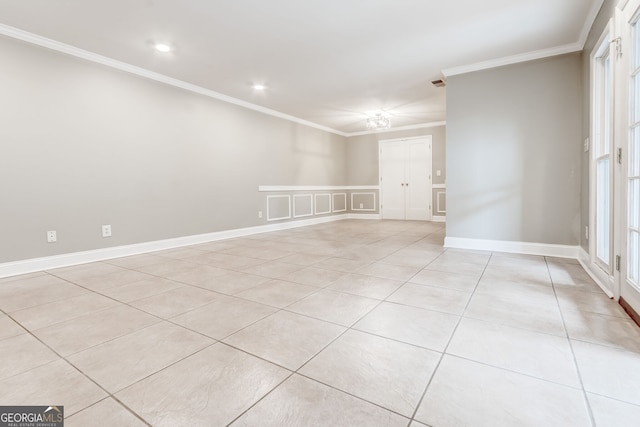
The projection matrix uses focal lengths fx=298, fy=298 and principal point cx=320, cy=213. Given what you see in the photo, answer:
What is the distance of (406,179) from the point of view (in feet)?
24.5

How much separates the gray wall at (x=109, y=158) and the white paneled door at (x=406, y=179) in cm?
365

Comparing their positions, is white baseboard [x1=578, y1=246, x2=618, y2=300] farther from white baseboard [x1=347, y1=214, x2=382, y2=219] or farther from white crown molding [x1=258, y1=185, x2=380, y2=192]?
white baseboard [x1=347, y1=214, x2=382, y2=219]

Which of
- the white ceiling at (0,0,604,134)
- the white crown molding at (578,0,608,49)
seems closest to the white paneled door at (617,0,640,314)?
the white crown molding at (578,0,608,49)

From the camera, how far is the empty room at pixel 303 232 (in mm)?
1161

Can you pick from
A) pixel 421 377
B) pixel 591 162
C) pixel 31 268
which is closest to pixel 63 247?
pixel 31 268

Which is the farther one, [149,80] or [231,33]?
[149,80]

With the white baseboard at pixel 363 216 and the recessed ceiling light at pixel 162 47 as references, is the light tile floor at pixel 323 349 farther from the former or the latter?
the white baseboard at pixel 363 216

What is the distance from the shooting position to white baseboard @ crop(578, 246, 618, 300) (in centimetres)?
219

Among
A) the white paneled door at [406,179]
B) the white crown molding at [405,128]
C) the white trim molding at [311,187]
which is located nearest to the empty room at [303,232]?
the white trim molding at [311,187]

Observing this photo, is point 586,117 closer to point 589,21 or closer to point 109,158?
point 589,21

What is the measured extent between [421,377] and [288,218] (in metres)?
5.18

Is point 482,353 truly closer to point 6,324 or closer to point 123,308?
point 123,308

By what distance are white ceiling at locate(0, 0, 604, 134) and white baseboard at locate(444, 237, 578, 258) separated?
2.18 m

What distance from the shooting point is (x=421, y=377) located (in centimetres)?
121
